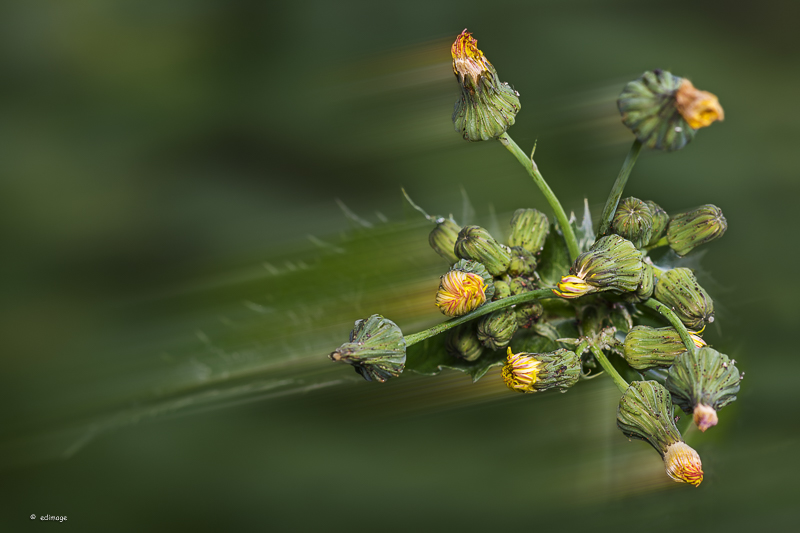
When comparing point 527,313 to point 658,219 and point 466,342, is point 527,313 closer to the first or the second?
point 466,342

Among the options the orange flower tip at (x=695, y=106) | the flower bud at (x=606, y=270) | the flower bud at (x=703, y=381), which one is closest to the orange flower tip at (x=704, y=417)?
the flower bud at (x=703, y=381)

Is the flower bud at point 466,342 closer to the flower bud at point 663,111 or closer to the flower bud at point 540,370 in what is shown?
the flower bud at point 540,370

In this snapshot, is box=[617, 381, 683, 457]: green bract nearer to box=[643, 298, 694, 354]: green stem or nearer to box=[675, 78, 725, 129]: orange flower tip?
box=[643, 298, 694, 354]: green stem

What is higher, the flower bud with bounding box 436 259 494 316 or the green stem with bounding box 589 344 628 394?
the flower bud with bounding box 436 259 494 316

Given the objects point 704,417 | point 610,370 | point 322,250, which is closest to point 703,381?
point 704,417

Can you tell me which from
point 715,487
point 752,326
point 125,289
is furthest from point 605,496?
point 125,289

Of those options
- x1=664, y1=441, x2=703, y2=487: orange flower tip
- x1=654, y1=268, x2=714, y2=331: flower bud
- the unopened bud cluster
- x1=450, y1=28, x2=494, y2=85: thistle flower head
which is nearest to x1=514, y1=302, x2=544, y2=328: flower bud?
the unopened bud cluster
